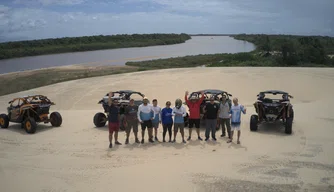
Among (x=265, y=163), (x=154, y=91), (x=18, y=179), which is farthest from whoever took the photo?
(x=154, y=91)

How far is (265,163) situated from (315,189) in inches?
65.3

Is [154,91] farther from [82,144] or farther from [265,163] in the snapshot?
[265,163]

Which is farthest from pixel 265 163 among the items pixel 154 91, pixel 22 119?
pixel 154 91

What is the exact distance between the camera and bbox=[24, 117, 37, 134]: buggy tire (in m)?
12.3

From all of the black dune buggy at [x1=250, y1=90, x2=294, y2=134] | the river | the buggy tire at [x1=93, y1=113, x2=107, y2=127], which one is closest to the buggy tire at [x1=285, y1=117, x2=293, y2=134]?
the black dune buggy at [x1=250, y1=90, x2=294, y2=134]

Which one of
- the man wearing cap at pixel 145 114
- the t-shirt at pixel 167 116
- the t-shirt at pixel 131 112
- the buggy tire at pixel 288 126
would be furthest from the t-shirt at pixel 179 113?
the buggy tire at pixel 288 126

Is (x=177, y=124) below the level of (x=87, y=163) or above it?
above

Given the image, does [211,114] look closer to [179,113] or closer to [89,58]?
[179,113]

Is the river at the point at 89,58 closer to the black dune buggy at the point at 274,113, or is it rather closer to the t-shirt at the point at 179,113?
the black dune buggy at the point at 274,113

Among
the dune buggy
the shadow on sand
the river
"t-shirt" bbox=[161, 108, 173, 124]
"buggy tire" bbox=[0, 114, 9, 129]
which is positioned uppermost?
the river

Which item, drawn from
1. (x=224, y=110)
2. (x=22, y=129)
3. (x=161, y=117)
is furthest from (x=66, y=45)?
(x=224, y=110)

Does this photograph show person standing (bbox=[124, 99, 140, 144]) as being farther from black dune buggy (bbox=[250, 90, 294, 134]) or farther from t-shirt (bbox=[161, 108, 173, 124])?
black dune buggy (bbox=[250, 90, 294, 134])

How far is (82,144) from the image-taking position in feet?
33.8

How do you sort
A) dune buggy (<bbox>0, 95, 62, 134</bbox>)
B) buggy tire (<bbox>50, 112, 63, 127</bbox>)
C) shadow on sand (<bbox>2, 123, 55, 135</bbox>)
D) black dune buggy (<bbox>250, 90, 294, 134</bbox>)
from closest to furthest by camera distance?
black dune buggy (<bbox>250, 90, 294, 134</bbox>) < dune buggy (<bbox>0, 95, 62, 134</bbox>) < shadow on sand (<bbox>2, 123, 55, 135</bbox>) < buggy tire (<bbox>50, 112, 63, 127</bbox>)
